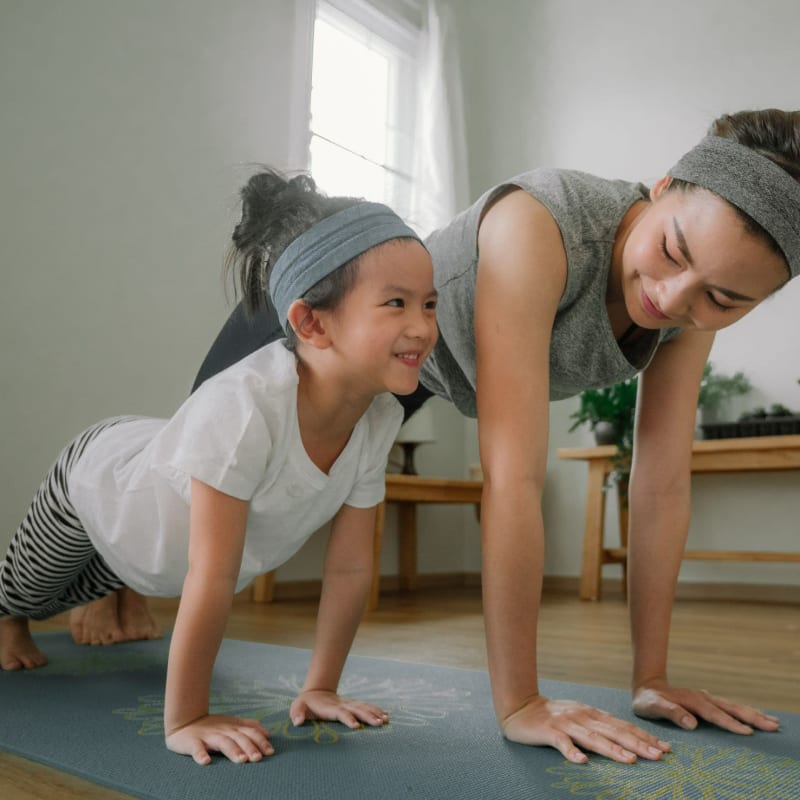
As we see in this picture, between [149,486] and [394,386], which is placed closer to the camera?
[394,386]

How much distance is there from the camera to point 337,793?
31.7 inches

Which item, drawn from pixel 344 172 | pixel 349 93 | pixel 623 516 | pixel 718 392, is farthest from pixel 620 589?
pixel 349 93

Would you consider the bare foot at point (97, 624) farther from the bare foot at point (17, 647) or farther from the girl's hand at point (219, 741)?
the girl's hand at point (219, 741)

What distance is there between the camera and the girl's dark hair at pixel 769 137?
37.6 inches

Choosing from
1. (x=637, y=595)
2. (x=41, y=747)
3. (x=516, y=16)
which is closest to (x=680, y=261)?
(x=637, y=595)

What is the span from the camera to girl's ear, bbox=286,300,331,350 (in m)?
1.10

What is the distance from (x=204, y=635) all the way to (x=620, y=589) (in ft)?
9.37

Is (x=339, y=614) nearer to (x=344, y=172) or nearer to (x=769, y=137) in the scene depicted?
(x=769, y=137)

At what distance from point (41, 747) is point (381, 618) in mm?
1637

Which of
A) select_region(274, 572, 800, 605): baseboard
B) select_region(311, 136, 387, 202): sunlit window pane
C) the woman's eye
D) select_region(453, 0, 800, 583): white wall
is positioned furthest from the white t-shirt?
select_region(453, 0, 800, 583): white wall

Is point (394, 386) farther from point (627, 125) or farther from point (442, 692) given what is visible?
point (627, 125)

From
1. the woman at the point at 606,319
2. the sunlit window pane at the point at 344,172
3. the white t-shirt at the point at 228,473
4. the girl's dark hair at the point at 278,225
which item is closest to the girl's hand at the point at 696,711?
the woman at the point at 606,319

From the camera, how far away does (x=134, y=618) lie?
1.89 metres

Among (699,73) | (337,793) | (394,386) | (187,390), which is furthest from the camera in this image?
(699,73)
